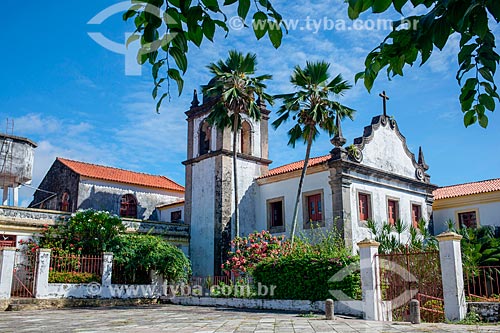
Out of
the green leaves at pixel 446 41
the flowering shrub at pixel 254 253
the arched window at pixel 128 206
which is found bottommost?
the flowering shrub at pixel 254 253

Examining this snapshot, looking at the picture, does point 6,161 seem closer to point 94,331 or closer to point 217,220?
point 217,220

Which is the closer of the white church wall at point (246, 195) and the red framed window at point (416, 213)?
the white church wall at point (246, 195)

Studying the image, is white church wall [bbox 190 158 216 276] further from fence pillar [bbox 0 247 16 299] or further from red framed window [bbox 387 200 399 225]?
fence pillar [bbox 0 247 16 299]

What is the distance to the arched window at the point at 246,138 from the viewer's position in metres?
25.4

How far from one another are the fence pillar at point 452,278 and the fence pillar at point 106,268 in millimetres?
12580

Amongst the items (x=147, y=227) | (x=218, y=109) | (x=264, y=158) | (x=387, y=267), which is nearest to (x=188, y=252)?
(x=147, y=227)

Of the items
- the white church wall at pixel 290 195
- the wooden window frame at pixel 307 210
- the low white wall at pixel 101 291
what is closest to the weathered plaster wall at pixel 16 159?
the low white wall at pixel 101 291

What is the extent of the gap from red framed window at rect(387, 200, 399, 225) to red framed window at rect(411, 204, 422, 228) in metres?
1.24

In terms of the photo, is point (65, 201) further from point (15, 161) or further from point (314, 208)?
point (314, 208)

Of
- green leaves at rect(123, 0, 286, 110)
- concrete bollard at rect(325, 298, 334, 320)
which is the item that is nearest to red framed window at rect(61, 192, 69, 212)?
concrete bollard at rect(325, 298, 334, 320)

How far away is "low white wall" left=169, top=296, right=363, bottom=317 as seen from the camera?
13617 millimetres

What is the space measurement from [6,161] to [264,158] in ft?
44.2

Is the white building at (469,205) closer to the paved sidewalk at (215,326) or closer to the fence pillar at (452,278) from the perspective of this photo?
the fence pillar at (452,278)

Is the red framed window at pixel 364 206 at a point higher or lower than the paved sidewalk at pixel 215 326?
higher
